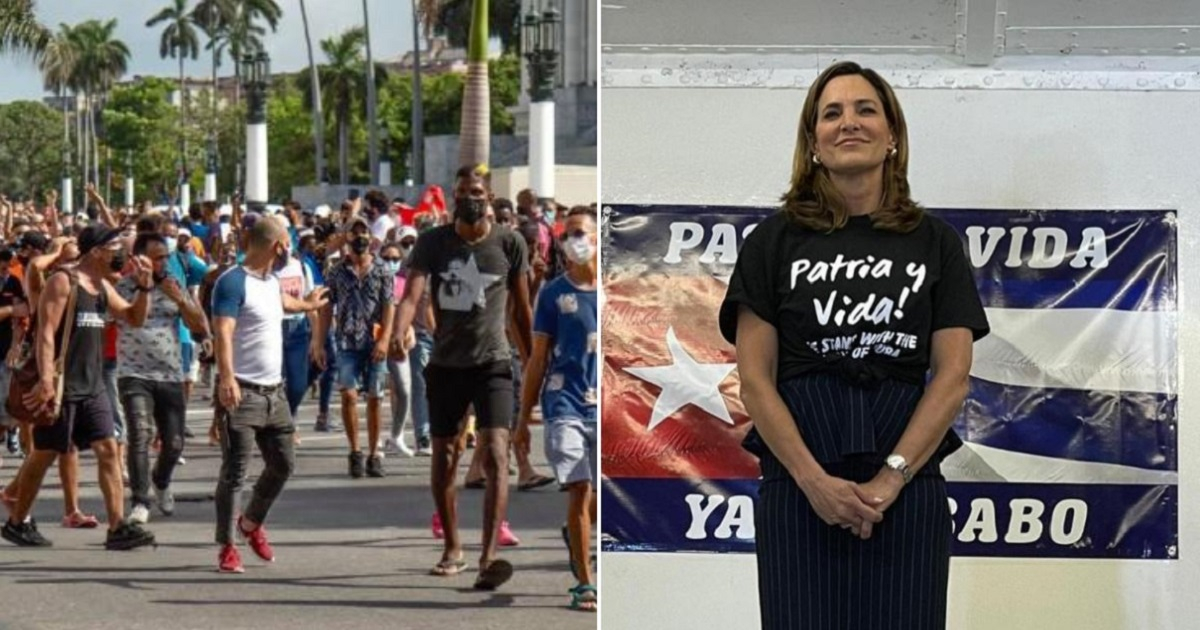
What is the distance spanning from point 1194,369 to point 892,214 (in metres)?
0.98

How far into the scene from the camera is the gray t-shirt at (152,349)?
37.1 feet

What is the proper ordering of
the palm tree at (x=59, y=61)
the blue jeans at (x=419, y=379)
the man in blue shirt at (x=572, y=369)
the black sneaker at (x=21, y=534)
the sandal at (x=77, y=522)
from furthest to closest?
the blue jeans at (x=419, y=379)
the sandal at (x=77, y=522)
the black sneaker at (x=21, y=534)
the man in blue shirt at (x=572, y=369)
the palm tree at (x=59, y=61)

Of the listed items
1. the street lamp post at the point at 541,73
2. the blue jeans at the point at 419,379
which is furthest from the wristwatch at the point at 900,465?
the street lamp post at the point at 541,73

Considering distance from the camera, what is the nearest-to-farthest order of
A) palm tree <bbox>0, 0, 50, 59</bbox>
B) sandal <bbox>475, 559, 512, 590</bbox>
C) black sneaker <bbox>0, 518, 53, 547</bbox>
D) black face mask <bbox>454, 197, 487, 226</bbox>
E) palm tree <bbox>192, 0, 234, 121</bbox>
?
1. palm tree <bbox>0, 0, 50, 59</bbox>
2. palm tree <bbox>192, 0, 234, 121</bbox>
3. sandal <bbox>475, 559, 512, 590</bbox>
4. black face mask <bbox>454, 197, 487, 226</bbox>
5. black sneaker <bbox>0, 518, 53, 547</bbox>

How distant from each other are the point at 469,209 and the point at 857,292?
563 cm

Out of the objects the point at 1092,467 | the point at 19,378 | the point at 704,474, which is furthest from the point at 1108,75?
the point at 19,378

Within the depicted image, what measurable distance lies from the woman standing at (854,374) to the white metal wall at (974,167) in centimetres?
55

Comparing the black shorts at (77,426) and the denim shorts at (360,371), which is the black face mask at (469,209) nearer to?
the black shorts at (77,426)

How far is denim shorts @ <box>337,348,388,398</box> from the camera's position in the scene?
44.4 ft

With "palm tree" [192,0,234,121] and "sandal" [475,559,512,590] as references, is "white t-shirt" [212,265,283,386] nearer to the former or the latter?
"sandal" [475,559,512,590]

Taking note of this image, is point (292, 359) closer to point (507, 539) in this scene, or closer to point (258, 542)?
point (507, 539)

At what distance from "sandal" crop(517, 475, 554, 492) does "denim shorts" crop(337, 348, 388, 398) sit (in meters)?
1.18

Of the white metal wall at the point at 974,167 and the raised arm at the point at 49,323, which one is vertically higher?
the white metal wall at the point at 974,167

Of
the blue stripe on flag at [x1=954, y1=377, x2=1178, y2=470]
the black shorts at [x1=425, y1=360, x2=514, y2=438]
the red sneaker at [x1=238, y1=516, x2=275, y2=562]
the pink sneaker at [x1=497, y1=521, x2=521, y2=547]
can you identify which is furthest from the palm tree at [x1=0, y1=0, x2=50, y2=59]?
the pink sneaker at [x1=497, y1=521, x2=521, y2=547]
